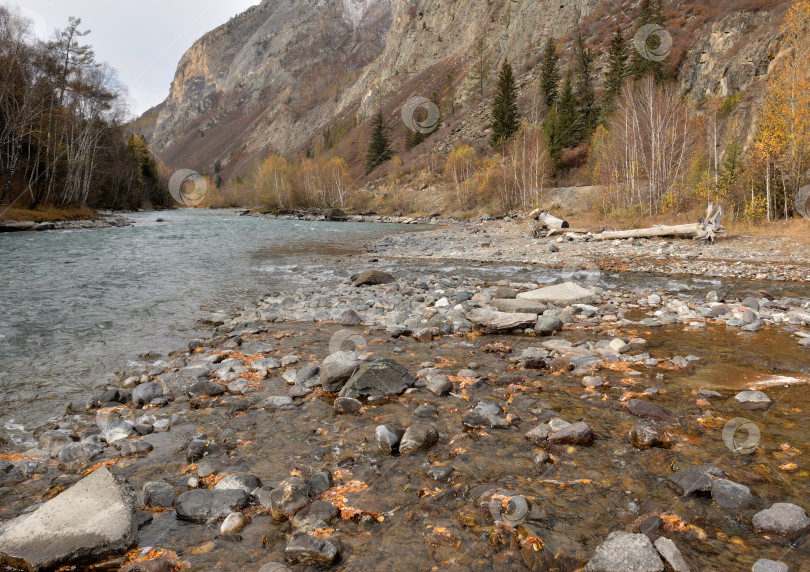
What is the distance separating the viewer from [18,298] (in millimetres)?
11344

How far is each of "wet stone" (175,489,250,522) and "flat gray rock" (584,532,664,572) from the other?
8.15ft

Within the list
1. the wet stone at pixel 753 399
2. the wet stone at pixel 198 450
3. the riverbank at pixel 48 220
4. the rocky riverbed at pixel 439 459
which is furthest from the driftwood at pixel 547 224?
the riverbank at pixel 48 220

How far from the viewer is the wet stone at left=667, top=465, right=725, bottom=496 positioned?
3111 millimetres

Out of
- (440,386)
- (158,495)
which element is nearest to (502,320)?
(440,386)

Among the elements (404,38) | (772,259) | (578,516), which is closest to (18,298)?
(578,516)

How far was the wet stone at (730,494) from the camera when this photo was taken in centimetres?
296

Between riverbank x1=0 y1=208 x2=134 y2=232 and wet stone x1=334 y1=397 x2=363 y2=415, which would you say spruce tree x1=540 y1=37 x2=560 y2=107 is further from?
wet stone x1=334 y1=397 x2=363 y2=415

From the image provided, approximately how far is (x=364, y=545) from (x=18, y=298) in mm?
13389

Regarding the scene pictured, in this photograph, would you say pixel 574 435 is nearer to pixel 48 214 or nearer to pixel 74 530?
pixel 74 530

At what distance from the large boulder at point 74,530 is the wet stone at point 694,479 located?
3939 millimetres

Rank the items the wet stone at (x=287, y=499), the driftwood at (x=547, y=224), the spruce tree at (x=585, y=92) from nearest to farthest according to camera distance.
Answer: the wet stone at (x=287, y=499) < the driftwood at (x=547, y=224) < the spruce tree at (x=585, y=92)

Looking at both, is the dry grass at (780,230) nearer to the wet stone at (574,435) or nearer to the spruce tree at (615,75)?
the wet stone at (574,435)

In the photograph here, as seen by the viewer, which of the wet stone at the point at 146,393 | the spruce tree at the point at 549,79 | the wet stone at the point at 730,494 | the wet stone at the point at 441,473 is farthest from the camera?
the spruce tree at the point at 549,79

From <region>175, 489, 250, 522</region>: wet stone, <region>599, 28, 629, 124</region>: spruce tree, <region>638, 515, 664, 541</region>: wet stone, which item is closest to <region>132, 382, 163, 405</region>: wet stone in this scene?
<region>175, 489, 250, 522</region>: wet stone
